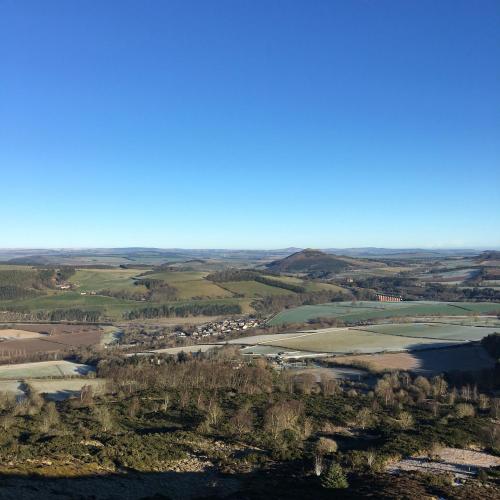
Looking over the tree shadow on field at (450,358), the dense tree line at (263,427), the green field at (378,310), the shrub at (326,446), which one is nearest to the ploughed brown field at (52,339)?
the dense tree line at (263,427)

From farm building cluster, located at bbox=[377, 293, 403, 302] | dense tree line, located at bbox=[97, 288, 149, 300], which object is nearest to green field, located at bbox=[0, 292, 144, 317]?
dense tree line, located at bbox=[97, 288, 149, 300]

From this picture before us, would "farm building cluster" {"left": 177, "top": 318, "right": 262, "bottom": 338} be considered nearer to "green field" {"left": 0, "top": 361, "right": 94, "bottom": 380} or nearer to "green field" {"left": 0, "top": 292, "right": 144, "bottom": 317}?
"green field" {"left": 0, "top": 292, "right": 144, "bottom": 317}

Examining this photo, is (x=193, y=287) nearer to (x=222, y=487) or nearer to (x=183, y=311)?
(x=183, y=311)

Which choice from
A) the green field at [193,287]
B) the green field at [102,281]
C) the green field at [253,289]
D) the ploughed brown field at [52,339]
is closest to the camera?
the ploughed brown field at [52,339]

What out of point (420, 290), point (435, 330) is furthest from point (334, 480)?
point (420, 290)

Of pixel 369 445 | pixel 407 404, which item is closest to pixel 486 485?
pixel 369 445

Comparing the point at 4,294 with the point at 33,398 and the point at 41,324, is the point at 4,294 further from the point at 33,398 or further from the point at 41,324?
the point at 33,398

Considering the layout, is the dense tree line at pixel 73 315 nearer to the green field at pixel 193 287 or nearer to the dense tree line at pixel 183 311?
the dense tree line at pixel 183 311
